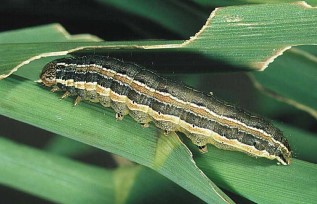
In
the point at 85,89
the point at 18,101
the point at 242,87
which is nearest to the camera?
the point at 18,101

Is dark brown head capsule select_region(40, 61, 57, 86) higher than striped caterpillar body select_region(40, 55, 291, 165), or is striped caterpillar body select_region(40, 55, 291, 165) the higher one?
striped caterpillar body select_region(40, 55, 291, 165)

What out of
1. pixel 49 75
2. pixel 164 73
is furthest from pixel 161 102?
pixel 49 75

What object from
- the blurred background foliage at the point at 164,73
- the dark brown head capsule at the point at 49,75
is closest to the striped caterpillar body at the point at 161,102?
the dark brown head capsule at the point at 49,75

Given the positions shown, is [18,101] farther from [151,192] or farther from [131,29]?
[131,29]

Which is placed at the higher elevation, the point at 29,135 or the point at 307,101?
the point at 307,101

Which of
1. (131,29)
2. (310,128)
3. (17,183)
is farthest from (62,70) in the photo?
(310,128)

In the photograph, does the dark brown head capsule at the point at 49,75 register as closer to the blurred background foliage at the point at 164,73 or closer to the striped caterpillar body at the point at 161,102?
the striped caterpillar body at the point at 161,102

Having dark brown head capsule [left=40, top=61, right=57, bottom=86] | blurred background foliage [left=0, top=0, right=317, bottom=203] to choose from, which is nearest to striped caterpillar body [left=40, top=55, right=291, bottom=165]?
dark brown head capsule [left=40, top=61, right=57, bottom=86]

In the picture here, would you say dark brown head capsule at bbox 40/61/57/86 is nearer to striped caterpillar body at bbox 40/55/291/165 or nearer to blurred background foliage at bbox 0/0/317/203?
striped caterpillar body at bbox 40/55/291/165

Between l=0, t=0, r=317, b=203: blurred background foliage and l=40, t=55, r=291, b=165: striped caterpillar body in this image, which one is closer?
l=40, t=55, r=291, b=165: striped caterpillar body
